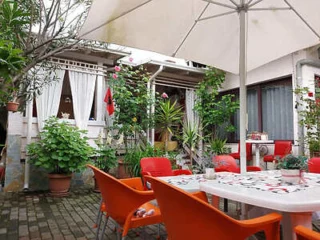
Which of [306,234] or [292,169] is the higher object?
[292,169]

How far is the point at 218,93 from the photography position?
7930mm

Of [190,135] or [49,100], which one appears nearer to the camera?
[49,100]

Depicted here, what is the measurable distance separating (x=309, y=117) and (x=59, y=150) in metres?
5.09

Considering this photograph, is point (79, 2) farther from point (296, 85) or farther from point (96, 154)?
point (296, 85)

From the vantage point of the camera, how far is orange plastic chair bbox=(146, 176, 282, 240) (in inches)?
47.4

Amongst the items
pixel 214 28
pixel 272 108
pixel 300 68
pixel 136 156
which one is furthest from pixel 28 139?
pixel 300 68

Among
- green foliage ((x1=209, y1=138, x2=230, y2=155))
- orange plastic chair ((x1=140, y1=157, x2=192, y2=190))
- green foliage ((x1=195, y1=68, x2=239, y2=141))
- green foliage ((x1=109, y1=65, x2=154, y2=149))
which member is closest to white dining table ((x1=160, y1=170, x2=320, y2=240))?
orange plastic chair ((x1=140, y1=157, x2=192, y2=190))

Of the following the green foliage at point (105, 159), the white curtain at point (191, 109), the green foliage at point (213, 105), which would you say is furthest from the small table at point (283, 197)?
the white curtain at point (191, 109)

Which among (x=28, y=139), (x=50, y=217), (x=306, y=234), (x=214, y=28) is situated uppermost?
(x=214, y=28)

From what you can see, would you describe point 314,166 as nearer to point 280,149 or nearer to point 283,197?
point 283,197

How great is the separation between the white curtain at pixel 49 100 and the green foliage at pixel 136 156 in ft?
6.08

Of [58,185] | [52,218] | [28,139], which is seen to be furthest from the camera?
[28,139]

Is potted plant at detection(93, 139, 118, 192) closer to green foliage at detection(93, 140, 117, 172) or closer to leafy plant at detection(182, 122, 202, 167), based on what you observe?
green foliage at detection(93, 140, 117, 172)

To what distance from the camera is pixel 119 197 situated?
77.7 inches
